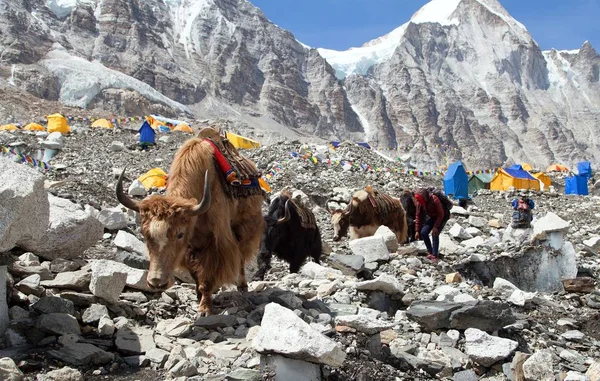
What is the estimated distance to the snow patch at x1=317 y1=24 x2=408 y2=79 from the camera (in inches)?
5719

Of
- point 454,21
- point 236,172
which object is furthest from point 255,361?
point 454,21

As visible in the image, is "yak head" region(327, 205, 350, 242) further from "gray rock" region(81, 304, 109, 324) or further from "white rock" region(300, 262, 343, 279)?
"gray rock" region(81, 304, 109, 324)

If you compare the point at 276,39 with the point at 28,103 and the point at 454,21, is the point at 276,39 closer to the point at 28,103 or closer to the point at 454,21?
the point at 454,21

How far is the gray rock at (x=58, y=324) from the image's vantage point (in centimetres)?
311

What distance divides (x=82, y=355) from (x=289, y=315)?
1.20 meters

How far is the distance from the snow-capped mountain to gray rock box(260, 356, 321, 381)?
151ft

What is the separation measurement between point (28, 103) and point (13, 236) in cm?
5301

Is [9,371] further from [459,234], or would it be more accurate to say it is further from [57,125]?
[57,125]

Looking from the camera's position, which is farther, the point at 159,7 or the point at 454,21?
the point at 454,21

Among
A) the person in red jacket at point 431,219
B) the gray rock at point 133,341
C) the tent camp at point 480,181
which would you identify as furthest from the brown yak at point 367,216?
the tent camp at point 480,181

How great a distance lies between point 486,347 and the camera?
3529 mm

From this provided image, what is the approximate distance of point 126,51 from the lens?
291 feet

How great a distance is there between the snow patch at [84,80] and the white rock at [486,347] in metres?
67.7

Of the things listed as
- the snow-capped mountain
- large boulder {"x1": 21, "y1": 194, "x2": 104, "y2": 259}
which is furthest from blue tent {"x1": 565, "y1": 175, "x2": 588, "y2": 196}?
the snow-capped mountain
